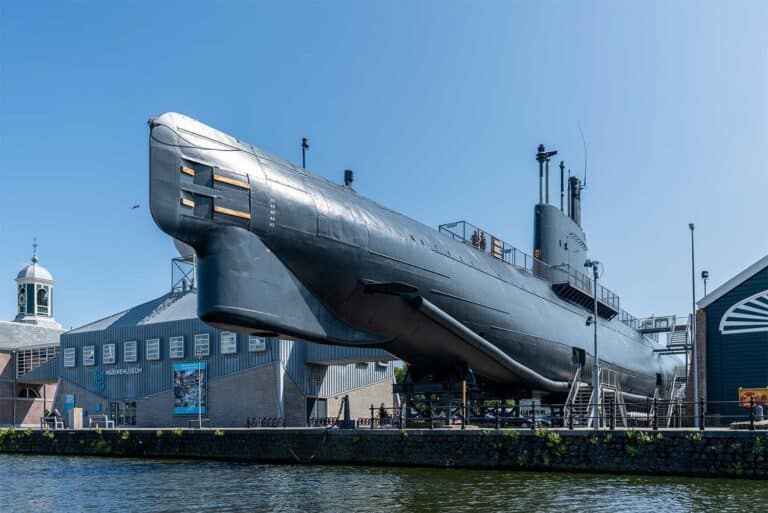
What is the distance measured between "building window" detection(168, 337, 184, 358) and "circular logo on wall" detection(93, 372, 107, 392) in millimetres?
6133

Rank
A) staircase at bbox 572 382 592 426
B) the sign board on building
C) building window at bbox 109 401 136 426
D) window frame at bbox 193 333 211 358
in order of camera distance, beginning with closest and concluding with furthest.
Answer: the sign board on building
staircase at bbox 572 382 592 426
window frame at bbox 193 333 211 358
building window at bbox 109 401 136 426

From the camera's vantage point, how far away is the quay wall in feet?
75.6

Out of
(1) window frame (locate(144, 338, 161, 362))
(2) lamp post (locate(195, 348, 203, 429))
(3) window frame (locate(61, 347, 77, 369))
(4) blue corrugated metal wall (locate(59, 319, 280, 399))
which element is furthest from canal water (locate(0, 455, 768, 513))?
(3) window frame (locate(61, 347, 77, 369))

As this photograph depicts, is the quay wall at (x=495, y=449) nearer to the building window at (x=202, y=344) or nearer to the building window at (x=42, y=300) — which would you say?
the building window at (x=202, y=344)

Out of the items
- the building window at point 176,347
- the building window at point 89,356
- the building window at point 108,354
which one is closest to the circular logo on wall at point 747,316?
the building window at point 176,347

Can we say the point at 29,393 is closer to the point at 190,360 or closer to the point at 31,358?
the point at 31,358

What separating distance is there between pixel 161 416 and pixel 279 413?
9044mm

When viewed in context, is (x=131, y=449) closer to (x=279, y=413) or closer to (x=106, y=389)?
(x=279, y=413)

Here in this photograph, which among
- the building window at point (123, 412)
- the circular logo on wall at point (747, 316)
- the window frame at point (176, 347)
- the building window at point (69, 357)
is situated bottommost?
the building window at point (123, 412)

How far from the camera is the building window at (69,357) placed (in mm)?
55500

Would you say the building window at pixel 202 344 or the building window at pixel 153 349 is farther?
the building window at pixel 153 349

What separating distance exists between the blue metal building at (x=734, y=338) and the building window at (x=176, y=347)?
93.8 feet

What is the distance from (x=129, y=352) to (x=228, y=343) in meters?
8.22

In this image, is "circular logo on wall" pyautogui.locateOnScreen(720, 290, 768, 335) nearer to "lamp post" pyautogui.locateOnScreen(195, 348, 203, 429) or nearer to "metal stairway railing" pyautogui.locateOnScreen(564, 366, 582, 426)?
"metal stairway railing" pyautogui.locateOnScreen(564, 366, 582, 426)
